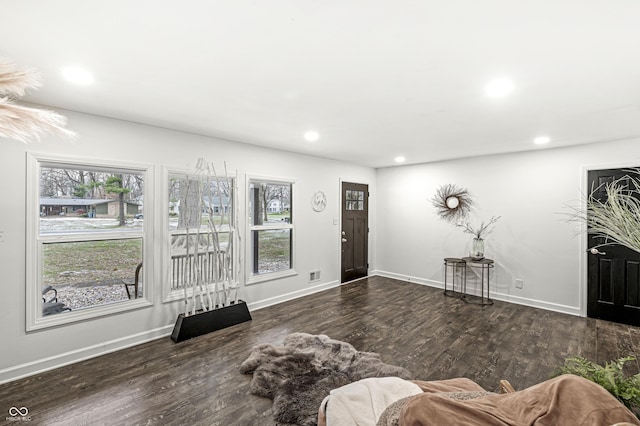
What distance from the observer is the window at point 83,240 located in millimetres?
2602

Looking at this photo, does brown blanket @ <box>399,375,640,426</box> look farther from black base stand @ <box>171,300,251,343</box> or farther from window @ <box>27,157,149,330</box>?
window @ <box>27,157,149,330</box>

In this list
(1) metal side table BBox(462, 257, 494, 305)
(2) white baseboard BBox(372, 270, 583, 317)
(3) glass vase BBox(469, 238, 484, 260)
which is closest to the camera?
(2) white baseboard BBox(372, 270, 583, 317)

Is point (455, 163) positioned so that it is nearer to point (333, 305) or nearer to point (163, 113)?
point (333, 305)

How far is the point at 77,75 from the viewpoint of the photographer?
80.7 inches

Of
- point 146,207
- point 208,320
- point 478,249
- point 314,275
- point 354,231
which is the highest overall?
point 146,207

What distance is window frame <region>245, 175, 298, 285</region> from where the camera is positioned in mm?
4109

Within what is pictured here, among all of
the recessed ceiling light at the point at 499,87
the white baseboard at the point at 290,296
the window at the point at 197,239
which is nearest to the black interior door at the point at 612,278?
the recessed ceiling light at the point at 499,87

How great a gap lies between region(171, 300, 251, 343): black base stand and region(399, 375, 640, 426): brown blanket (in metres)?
2.90

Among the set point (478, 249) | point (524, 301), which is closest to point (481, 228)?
point (478, 249)

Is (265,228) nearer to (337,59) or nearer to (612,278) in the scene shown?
(337,59)

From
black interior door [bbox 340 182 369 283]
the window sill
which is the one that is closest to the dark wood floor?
the window sill

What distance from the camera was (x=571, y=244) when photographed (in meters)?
4.08

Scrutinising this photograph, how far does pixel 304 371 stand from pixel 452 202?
4.03 metres

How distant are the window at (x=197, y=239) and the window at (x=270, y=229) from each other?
51 cm
